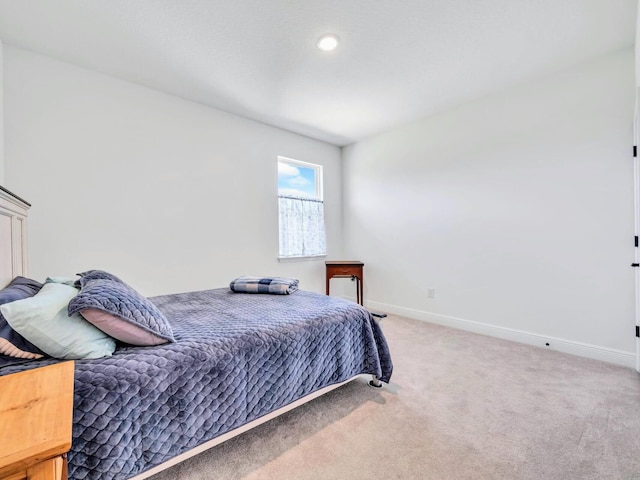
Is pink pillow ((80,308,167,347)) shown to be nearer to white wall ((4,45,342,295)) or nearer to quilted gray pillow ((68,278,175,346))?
quilted gray pillow ((68,278,175,346))

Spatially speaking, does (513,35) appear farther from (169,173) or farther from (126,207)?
(126,207)

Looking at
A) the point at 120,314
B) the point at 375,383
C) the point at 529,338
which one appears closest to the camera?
the point at 120,314

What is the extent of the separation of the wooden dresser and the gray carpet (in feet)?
2.75

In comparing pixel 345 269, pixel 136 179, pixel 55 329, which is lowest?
pixel 345 269

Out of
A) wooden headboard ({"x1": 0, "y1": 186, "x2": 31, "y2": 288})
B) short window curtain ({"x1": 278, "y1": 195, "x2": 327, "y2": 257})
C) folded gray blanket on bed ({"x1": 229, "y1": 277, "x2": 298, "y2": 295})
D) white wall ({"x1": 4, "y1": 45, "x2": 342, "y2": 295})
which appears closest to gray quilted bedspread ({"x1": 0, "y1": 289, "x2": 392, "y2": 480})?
folded gray blanket on bed ({"x1": 229, "y1": 277, "x2": 298, "y2": 295})

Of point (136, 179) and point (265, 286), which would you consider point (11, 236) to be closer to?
point (136, 179)

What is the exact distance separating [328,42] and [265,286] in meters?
1.99

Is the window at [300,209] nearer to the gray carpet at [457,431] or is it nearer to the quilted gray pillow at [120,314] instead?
the gray carpet at [457,431]

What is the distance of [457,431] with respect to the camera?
5.28 feet

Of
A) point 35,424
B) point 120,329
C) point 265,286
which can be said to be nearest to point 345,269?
point 265,286

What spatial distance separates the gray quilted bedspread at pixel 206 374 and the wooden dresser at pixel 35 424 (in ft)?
0.78

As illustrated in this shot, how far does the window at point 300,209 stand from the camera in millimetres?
4074

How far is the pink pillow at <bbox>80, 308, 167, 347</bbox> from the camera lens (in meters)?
1.17

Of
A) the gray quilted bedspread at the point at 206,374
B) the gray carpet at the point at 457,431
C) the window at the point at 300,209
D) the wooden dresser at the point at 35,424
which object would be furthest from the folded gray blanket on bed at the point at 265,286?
the wooden dresser at the point at 35,424
